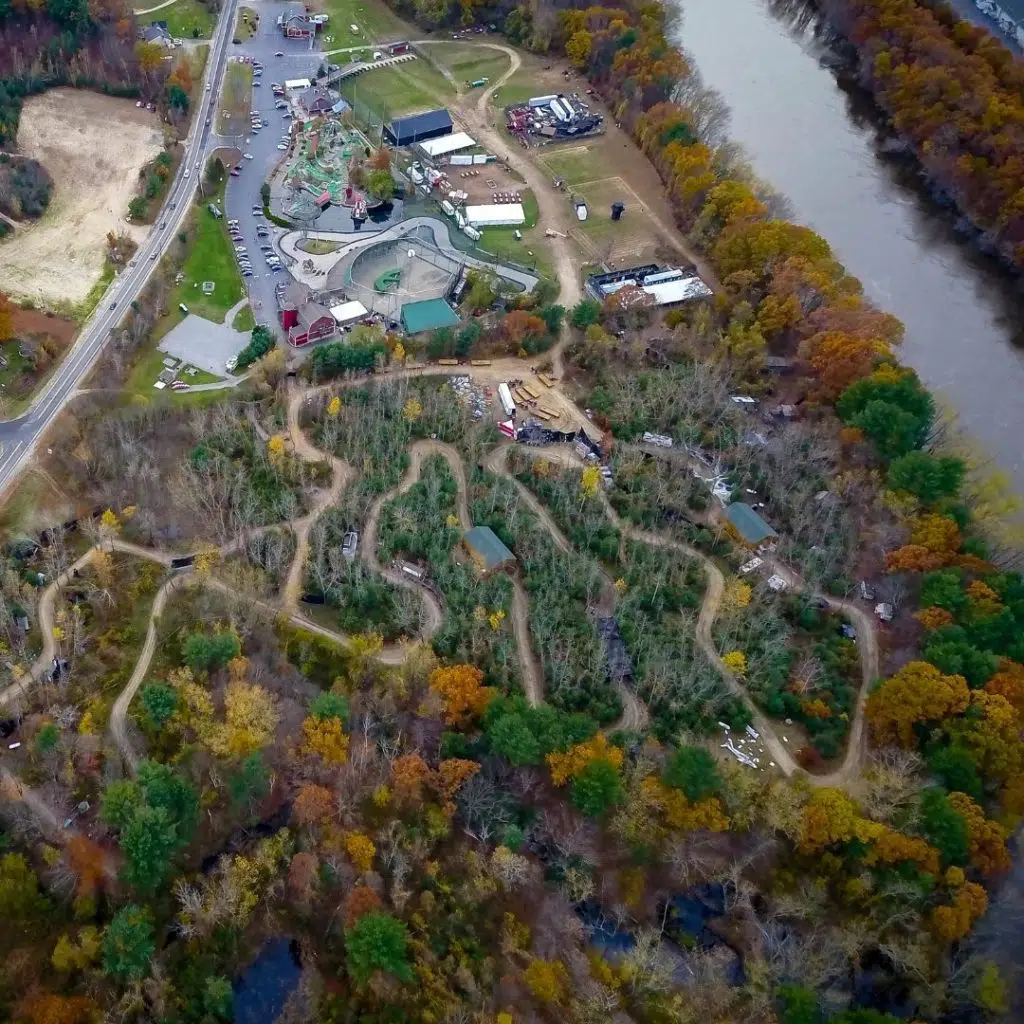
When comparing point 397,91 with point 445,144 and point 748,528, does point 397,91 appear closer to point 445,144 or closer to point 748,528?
point 445,144

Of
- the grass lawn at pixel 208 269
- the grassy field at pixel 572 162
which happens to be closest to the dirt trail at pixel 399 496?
the grass lawn at pixel 208 269

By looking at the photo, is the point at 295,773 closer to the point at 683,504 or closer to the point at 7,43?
the point at 683,504

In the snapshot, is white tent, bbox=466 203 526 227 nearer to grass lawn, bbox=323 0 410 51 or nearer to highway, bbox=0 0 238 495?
highway, bbox=0 0 238 495

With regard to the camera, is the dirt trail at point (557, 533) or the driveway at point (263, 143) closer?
the dirt trail at point (557, 533)

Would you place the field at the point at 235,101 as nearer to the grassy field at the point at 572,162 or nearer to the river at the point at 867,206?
the grassy field at the point at 572,162

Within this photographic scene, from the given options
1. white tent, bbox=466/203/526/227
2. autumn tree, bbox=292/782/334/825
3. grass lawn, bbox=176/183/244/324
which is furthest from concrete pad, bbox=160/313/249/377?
autumn tree, bbox=292/782/334/825

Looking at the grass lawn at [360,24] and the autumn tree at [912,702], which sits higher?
the autumn tree at [912,702]

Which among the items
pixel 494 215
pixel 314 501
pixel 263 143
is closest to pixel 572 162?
pixel 494 215

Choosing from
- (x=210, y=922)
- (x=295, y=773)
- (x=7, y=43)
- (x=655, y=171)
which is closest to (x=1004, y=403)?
(x=655, y=171)

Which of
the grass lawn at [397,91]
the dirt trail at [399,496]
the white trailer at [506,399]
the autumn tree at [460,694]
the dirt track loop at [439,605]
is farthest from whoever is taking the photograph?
the grass lawn at [397,91]
